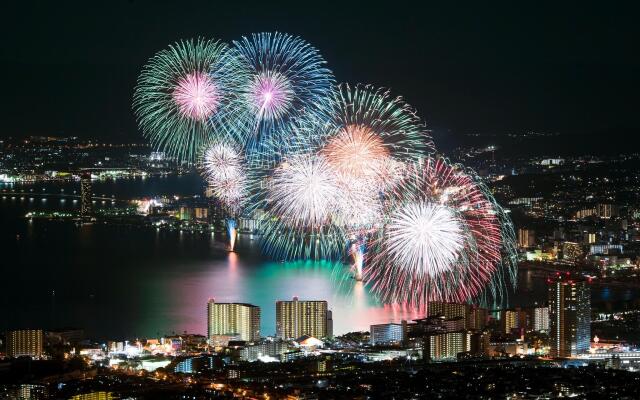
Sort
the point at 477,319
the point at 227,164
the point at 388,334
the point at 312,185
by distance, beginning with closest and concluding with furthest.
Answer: the point at 312,185 < the point at 388,334 < the point at 477,319 < the point at 227,164

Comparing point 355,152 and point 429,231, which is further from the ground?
point 355,152

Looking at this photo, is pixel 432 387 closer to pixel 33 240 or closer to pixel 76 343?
pixel 76 343

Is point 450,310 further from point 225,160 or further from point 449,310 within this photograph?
point 225,160

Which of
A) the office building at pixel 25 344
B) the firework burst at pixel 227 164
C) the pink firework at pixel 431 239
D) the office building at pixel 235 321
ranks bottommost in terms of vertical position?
the office building at pixel 25 344

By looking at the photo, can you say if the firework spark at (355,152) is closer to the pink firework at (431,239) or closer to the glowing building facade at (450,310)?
the pink firework at (431,239)

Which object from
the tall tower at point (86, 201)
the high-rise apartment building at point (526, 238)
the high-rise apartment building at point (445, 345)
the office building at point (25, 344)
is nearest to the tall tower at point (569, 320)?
the high-rise apartment building at point (445, 345)

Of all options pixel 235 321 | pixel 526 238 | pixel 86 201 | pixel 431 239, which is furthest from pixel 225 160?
pixel 86 201
